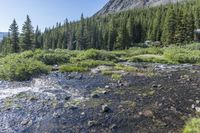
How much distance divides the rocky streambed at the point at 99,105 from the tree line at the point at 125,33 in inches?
2215

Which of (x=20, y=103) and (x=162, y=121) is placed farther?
(x=20, y=103)

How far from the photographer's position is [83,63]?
32719 millimetres

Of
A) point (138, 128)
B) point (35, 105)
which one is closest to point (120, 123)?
point (138, 128)

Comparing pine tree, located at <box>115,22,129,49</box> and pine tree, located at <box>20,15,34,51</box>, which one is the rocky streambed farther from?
pine tree, located at <box>115,22,129,49</box>

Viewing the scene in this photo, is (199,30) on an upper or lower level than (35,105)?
upper

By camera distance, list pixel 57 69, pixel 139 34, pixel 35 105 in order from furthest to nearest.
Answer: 1. pixel 139 34
2. pixel 57 69
3. pixel 35 105

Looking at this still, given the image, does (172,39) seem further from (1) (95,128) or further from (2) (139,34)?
(1) (95,128)

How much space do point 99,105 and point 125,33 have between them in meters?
81.3

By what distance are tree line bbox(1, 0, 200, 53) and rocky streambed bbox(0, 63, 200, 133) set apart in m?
56.3

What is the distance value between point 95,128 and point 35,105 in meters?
4.62

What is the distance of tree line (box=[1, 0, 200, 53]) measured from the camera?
263 ft

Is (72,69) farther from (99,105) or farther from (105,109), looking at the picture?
(105,109)

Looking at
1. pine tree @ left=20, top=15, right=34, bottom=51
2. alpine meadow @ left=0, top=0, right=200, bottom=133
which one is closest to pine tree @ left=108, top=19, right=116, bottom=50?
pine tree @ left=20, top=15, right=34, bottom=51

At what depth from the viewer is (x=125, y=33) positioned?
97.5 metres
